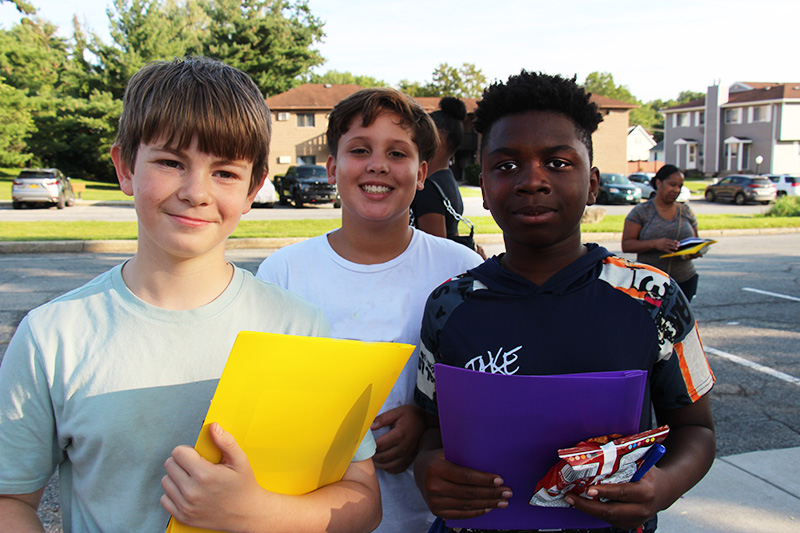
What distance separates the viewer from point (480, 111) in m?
1.73

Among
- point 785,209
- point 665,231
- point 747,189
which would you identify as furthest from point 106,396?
point 747,189

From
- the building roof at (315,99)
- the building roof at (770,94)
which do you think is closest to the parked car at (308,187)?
the building roof at (315,99)

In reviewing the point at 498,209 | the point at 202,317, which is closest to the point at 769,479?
the point at 498,209

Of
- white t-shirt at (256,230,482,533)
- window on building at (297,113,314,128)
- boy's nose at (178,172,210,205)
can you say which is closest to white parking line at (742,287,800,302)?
white t-shirt at (256,230,482,533)

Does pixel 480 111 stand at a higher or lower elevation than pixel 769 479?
higher

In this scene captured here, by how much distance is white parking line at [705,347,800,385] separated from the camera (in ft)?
16.9

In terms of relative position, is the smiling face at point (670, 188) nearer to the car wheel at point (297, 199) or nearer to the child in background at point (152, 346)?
the child in background at point (152, 346)

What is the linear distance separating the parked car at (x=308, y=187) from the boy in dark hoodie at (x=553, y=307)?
69.6ft

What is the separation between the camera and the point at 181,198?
129 cm

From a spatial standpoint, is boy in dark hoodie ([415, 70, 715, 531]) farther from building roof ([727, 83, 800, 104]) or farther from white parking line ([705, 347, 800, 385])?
building roof ([727, 83, 800, 104])

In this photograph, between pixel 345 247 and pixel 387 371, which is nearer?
pixel 387 371

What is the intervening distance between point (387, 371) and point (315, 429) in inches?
7.3

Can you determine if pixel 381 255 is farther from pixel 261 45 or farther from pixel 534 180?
pixel 261 45

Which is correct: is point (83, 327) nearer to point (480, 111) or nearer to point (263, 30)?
point (480, 111)
